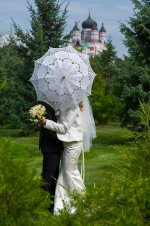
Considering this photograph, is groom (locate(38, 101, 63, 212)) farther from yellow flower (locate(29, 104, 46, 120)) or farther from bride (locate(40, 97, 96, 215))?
yellow flower (locate(29, 104, 46, 120))

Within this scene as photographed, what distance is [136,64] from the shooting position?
53.5 feet

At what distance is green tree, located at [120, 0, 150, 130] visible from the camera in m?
15.7

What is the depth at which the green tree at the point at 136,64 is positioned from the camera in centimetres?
1573

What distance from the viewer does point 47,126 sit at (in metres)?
5.93

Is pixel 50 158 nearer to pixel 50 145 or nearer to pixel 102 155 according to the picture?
pixel 50 145

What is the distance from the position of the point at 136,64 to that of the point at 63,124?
34.7ft

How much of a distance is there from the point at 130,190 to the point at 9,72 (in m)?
25.8

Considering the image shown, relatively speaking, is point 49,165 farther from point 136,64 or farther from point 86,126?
point 136,64

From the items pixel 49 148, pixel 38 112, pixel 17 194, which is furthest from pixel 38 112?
pixel 17 194

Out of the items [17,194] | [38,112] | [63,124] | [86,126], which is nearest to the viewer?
[17,194]

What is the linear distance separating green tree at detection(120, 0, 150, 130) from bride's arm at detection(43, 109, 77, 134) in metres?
9.61

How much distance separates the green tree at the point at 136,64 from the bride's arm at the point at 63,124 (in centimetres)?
961

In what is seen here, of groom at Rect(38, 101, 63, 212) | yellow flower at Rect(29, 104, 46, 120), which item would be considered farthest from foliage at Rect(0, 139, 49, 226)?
groom at Rect(38, 101, 63, 212)

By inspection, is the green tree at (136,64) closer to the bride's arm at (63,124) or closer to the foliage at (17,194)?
the bride's arm at (63,124)
